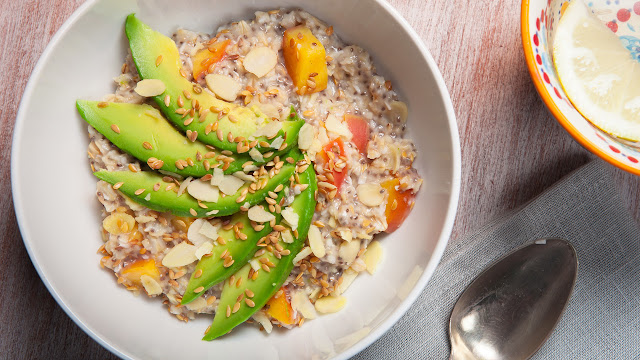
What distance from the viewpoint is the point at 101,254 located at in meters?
1.71

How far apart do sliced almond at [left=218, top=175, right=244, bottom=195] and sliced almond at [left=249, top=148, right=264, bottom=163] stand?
9 centimetres

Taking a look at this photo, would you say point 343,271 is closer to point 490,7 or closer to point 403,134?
point 403,134

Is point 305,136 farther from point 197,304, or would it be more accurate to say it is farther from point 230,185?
point 197,304

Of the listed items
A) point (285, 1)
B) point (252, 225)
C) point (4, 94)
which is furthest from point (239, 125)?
point (4, 94)

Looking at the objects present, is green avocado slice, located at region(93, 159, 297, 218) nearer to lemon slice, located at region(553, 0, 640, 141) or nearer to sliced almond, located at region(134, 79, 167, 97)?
sliced almond, located at region(134, 79, 167, 97)

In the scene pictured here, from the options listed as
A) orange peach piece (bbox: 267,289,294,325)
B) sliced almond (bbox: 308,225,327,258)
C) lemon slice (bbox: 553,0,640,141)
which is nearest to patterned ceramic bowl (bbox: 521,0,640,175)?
lemon slice (bbox: 553,0,640,141)

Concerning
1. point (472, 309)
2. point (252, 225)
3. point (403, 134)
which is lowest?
point (472, 309)

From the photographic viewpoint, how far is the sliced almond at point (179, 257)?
158 centimetres

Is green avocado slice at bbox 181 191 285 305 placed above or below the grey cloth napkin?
above

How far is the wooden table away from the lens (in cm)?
191

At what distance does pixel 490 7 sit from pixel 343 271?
112cm

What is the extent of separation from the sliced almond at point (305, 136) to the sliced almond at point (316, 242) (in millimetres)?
248

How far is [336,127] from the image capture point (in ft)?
5.39

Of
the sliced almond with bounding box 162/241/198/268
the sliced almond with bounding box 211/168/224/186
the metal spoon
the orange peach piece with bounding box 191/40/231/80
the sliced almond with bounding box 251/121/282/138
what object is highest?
the orange peach piece with bounding box 191/40/231/80
